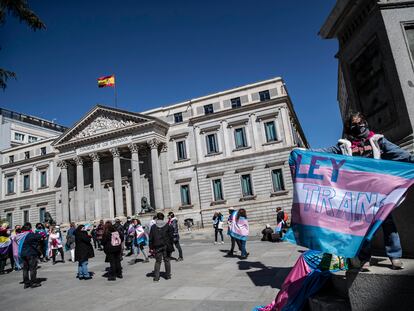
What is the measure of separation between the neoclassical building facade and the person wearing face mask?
94.1 ft

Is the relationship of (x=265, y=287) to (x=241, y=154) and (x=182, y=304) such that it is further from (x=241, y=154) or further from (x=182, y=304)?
(x=241, y=154)

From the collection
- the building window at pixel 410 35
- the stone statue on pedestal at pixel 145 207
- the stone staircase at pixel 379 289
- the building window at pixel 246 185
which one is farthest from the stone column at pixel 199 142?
the stone staircase at pixel 379 289

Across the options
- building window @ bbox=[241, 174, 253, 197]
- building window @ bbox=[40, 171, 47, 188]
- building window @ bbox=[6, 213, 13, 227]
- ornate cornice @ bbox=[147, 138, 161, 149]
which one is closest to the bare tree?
ornate cornice @ bbox=[147, 138, 161, 149]

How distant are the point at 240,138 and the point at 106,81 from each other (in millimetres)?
20384

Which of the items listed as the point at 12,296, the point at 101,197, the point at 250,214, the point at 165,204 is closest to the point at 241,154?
the point at 250,214

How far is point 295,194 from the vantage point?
3928 millimetres

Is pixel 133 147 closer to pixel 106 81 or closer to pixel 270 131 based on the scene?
pixel 106 81

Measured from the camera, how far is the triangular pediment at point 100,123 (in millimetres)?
37516

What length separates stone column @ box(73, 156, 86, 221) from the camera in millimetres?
38125

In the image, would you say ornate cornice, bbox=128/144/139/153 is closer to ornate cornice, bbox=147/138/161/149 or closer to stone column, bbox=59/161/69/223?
ornate cornice, bbox=147/138/161/149

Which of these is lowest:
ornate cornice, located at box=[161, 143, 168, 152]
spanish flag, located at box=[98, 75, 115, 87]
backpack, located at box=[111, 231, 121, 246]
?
backpack, located at box=[111, 231, 121, 246]

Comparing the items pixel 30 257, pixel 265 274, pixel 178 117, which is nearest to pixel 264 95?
pixel 178 117

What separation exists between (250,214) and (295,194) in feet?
96.2

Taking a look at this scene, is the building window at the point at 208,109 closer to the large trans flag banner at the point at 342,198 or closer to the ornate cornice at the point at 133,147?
the ornate cornice at the point at 133,147
